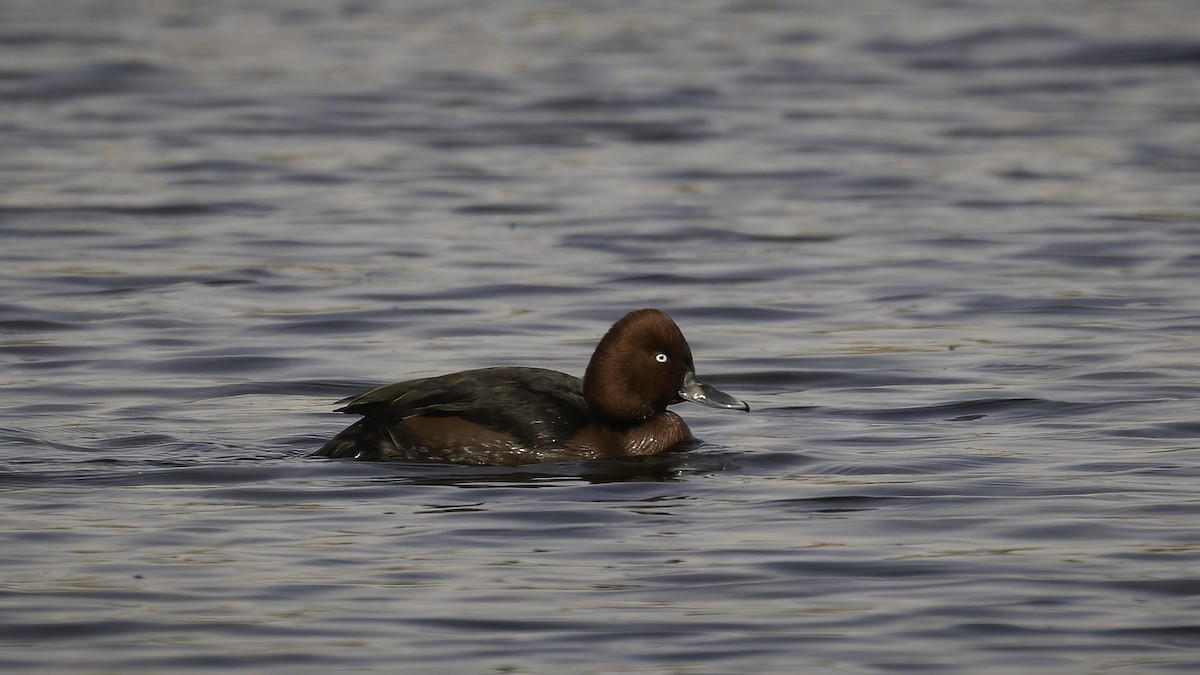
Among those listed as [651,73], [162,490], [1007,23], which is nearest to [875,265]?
[162,490]

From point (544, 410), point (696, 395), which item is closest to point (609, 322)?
point (696, 395)

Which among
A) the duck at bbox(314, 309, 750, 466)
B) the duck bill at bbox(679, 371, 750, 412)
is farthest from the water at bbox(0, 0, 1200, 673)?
the duck bill at bbox(679, 371, 750, 412)

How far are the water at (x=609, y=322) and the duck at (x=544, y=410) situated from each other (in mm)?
124

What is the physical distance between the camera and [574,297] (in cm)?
1390

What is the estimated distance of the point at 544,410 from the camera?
31.1 ft

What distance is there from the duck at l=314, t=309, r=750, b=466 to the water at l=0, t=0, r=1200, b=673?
124 millimetres

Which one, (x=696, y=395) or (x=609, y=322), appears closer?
(x=696, y=395)

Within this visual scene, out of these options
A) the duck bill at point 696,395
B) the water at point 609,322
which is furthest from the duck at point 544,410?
the water at point 609,322

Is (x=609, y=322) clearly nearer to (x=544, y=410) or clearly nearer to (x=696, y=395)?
(x=696, y=395)

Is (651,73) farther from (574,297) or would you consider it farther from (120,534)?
A: (120,534)

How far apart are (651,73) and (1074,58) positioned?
186 inches

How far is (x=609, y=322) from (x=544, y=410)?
12.0 ft

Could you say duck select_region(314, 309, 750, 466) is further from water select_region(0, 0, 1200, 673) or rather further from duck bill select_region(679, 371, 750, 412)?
water select_region(0, 0, 1200, 673)

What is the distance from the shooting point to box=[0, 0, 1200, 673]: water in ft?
23.3
